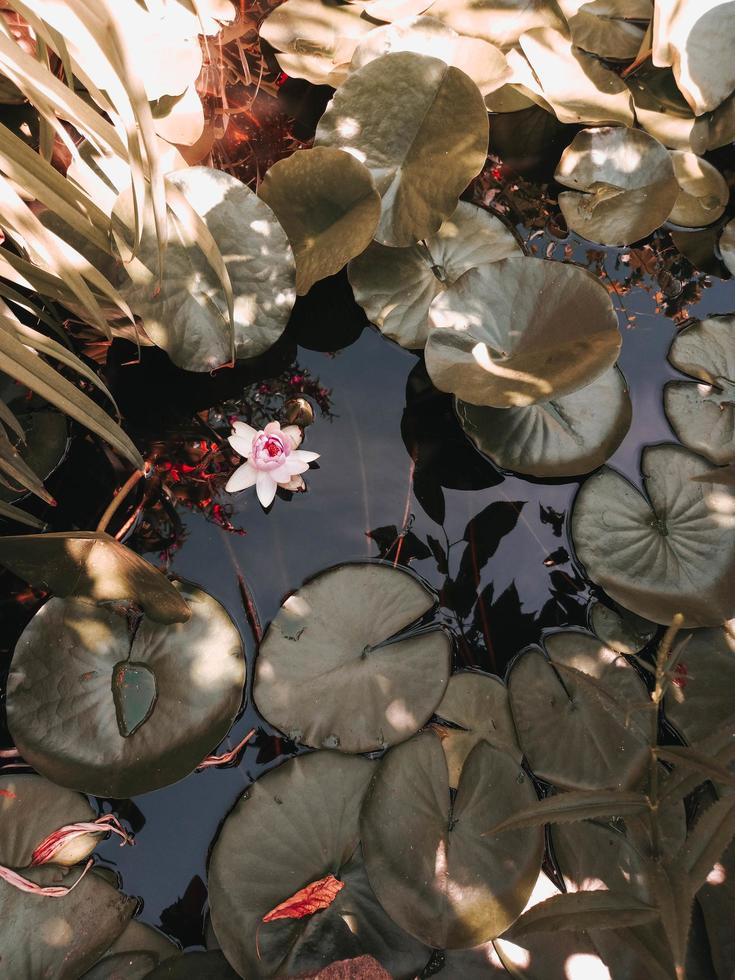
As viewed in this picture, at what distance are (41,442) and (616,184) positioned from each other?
1680 mm

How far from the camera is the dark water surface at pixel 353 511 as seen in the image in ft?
4.66

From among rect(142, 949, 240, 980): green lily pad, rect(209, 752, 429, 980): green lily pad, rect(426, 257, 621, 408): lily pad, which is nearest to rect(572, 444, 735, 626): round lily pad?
rect(426, 257, 621, 408): lily pad

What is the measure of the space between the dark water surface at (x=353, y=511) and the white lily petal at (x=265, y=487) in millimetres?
90

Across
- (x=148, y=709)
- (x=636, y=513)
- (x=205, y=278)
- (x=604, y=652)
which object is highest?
(x=205, y=278)

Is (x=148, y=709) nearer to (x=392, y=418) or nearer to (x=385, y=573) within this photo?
(x=385, y=573)

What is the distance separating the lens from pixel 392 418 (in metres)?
1.76

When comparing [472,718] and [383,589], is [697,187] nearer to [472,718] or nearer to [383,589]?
[383,589]

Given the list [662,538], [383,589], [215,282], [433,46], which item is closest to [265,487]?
[383,589]

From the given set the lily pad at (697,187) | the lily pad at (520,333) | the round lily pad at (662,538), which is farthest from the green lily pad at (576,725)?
the lily pad at (697,187)

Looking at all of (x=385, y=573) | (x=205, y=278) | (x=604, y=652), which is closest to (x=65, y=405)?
(x=205, y=278)

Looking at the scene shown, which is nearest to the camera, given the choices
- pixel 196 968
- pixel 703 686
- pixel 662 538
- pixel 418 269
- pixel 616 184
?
pixel 196 968

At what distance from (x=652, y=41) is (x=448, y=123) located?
0.78m

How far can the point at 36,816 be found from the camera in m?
1.34

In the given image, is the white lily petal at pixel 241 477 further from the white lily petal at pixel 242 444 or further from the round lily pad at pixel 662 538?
the round lily pad at pixel 662 538
